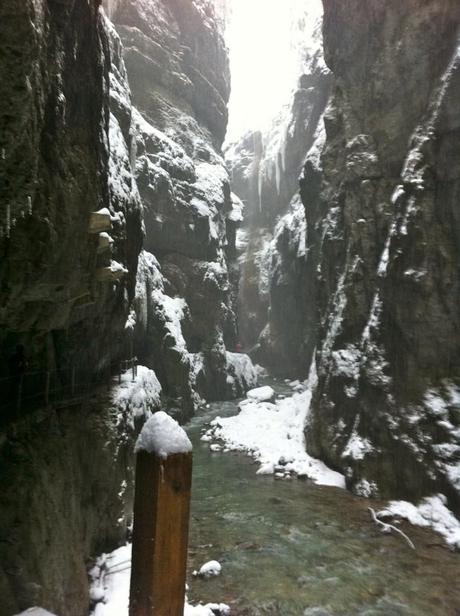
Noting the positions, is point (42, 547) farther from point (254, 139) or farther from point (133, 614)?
point (254, 139)

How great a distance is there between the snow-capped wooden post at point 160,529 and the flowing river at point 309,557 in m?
7.84

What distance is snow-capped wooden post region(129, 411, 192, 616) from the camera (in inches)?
101

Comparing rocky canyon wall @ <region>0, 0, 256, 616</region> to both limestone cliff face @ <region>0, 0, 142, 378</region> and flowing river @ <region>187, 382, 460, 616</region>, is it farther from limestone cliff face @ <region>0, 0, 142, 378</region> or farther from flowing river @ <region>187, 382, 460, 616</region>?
flowing river @ <region>187, 382, 460, 616</region>

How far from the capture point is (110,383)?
12953mm

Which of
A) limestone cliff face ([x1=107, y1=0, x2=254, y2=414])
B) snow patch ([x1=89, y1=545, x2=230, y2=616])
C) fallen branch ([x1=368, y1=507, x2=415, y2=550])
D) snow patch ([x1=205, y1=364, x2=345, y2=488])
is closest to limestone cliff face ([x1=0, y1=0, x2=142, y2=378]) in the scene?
snow patch ([x1=89, y1=545, x2=230, y2=616])

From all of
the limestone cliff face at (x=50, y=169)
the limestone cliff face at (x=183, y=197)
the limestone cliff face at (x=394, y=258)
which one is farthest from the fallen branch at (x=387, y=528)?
the limestone cliff face at (x=183, y=197)

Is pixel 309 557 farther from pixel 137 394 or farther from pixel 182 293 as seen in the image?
pixel 182 293

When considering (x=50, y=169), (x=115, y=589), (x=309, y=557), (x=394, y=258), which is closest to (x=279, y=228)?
(x=394, y=258)

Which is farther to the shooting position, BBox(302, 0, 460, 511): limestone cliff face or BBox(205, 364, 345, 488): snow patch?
BBox(205, 364, 345, 488): snow patch

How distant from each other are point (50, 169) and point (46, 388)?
4.24 meters

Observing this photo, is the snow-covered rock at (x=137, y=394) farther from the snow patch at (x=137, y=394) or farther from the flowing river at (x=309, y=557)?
the flowing river at (x=309, y=557)

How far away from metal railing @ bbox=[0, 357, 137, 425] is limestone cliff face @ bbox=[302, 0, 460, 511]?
363 inches

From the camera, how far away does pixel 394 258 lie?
16422 mm

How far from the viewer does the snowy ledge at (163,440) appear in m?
2.68
